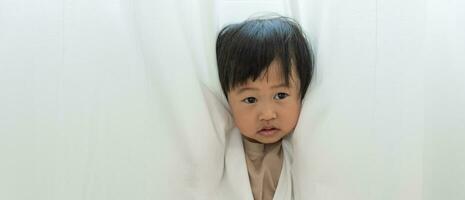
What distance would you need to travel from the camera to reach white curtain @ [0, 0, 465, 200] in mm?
825

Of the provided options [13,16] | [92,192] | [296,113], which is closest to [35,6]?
[13,16]

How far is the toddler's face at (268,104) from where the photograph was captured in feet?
2.90

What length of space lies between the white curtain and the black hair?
33 millimetres

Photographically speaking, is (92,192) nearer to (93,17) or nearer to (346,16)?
(93,17)

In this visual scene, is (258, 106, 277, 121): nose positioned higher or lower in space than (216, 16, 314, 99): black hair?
lower

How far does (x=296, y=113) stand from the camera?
0.90m

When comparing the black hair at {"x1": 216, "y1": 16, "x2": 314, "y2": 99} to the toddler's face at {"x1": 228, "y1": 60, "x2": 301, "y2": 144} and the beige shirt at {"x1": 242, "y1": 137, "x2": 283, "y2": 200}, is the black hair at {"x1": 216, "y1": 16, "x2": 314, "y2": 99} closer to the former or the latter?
the toddler's face at {"x1": 228, "y1": 60, "x2": 301, "y2": 144}

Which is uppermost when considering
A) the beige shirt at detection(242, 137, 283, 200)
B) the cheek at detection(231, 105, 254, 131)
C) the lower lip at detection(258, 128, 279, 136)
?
the cheek at detection(231, 105, 254, 131)

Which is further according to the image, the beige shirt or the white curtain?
the beige shirt

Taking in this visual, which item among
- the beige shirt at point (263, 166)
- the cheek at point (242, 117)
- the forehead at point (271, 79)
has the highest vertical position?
the forehead at point (271, 79)

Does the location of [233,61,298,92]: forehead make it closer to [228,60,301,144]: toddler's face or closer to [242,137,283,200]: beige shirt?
[228,60,301,144]: toddler's face

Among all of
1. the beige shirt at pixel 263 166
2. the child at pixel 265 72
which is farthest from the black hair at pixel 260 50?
the beige shirt at pixel 263 166

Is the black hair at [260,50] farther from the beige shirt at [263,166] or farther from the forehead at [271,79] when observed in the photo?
the beige shirt at [263,166]

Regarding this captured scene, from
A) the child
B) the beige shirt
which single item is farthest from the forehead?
the beige shirt
